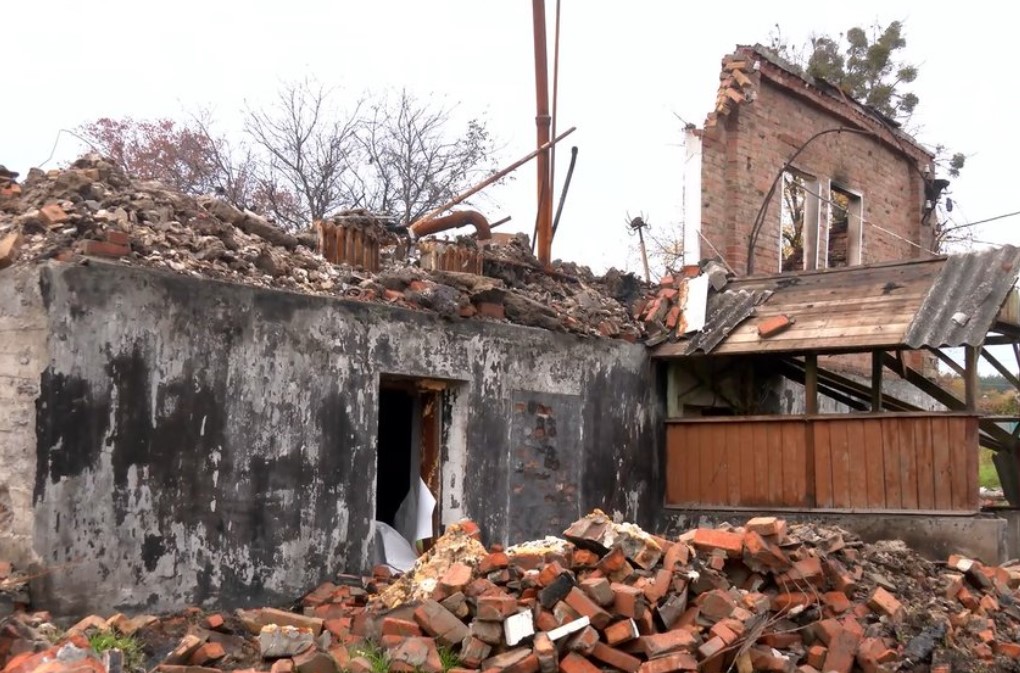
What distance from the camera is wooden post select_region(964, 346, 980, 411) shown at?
33.8 feet

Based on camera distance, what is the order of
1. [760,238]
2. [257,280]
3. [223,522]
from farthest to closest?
1. [760,238]
2. [257,280]
3. [223,522]

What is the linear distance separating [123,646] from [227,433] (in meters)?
1.81

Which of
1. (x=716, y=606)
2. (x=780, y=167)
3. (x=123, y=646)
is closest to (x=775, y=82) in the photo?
(x=780, y=167)

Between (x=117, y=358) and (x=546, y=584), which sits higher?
(x=117, y=358)

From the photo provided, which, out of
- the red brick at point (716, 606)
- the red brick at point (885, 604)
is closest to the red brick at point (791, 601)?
the red brick at point (885, 604)

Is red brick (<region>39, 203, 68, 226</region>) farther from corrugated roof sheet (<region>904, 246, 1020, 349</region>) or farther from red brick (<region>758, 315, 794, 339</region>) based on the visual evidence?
corrugated roof sheet (<region>904, 246, 1020, 349</region>)

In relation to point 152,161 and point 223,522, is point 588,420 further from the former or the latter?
point 152,161

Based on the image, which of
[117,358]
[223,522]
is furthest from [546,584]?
[117,358]

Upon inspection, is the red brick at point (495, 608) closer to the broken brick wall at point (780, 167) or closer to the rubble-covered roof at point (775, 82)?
the broken brick wall at point (780, 167)

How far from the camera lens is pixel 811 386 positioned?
441 inches

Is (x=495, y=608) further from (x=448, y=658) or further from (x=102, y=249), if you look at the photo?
(x=102, y=249)

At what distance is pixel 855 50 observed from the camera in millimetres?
28766

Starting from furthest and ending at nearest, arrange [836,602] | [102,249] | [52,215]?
[836,602], [52,215], [102,249]

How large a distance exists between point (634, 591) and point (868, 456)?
4.96 m
